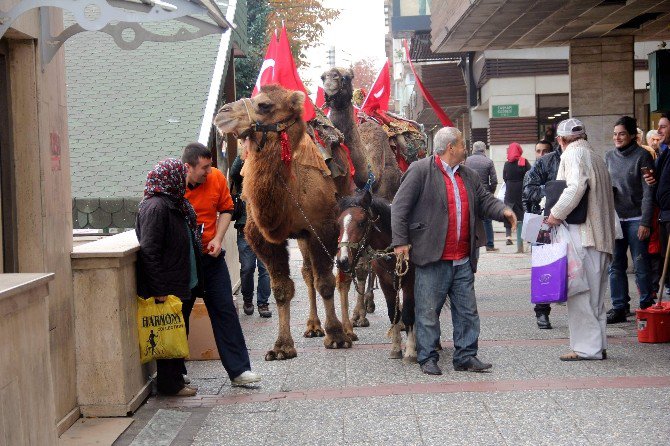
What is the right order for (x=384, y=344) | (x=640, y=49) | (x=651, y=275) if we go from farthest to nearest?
(x=640, y=49) < (x=651, y=275) < (x=384, y=344)

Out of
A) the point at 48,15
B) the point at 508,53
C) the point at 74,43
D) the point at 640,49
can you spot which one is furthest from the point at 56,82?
the point at 508,53

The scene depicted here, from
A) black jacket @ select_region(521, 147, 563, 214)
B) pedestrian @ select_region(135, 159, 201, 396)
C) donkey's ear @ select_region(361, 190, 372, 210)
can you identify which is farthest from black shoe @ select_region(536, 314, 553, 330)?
pedestrian @ select_region(135, 159, 201, 396)

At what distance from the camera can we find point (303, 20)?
33.6m

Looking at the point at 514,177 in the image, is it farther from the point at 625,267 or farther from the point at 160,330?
the point at 160,330

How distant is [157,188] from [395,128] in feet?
17.0

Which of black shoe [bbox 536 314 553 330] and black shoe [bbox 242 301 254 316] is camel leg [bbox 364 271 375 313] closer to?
black shoe [bbox 242 301 254 316]

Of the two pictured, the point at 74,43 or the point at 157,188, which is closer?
the point at 157,188

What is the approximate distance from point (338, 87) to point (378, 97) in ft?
7.47

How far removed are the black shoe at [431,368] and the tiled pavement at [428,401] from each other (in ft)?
0.21

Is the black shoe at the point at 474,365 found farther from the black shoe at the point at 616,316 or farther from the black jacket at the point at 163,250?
the black shoe at the point at 616,316

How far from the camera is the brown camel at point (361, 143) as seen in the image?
11039 millimetres

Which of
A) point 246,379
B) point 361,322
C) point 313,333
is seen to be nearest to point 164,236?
point 246,379

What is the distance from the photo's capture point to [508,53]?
→ 90.8ft

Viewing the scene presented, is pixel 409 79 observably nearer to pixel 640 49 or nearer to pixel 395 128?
pixel 640 49
